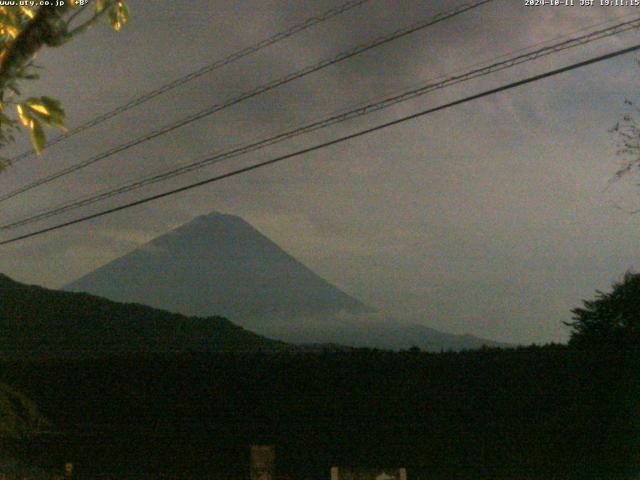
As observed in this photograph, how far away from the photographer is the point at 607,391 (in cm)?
1598

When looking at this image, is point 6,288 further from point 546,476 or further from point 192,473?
point 546,476

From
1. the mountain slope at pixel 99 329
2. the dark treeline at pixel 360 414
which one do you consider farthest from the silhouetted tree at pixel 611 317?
the mountain slope at pixel 99 329

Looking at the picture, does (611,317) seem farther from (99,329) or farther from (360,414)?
(99,329)

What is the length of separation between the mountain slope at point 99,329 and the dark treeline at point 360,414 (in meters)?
11.4

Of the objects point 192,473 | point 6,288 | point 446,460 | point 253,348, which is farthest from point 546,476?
point 6,288

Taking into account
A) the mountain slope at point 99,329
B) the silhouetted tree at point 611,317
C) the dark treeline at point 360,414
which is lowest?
the dark treeline at point 360,414

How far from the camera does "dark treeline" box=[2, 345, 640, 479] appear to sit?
15.5 metres

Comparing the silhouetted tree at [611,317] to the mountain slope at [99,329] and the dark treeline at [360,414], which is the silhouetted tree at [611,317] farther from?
the mountain slope at [99,329]

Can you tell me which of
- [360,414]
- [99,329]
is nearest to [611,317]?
[360,414]

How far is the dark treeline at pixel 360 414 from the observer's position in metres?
→ 15.5

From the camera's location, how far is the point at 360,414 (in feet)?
60.1

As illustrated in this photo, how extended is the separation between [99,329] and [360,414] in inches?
874

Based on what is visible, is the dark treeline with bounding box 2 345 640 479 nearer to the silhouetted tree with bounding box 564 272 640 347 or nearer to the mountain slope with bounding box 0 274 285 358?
the silhouetted tree with bounding box 564 272 640 347

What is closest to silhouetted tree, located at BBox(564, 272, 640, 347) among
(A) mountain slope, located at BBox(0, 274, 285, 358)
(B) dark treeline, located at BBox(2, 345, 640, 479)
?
(B) dark treeline, located at BBox(2, 345, 640, 479)
